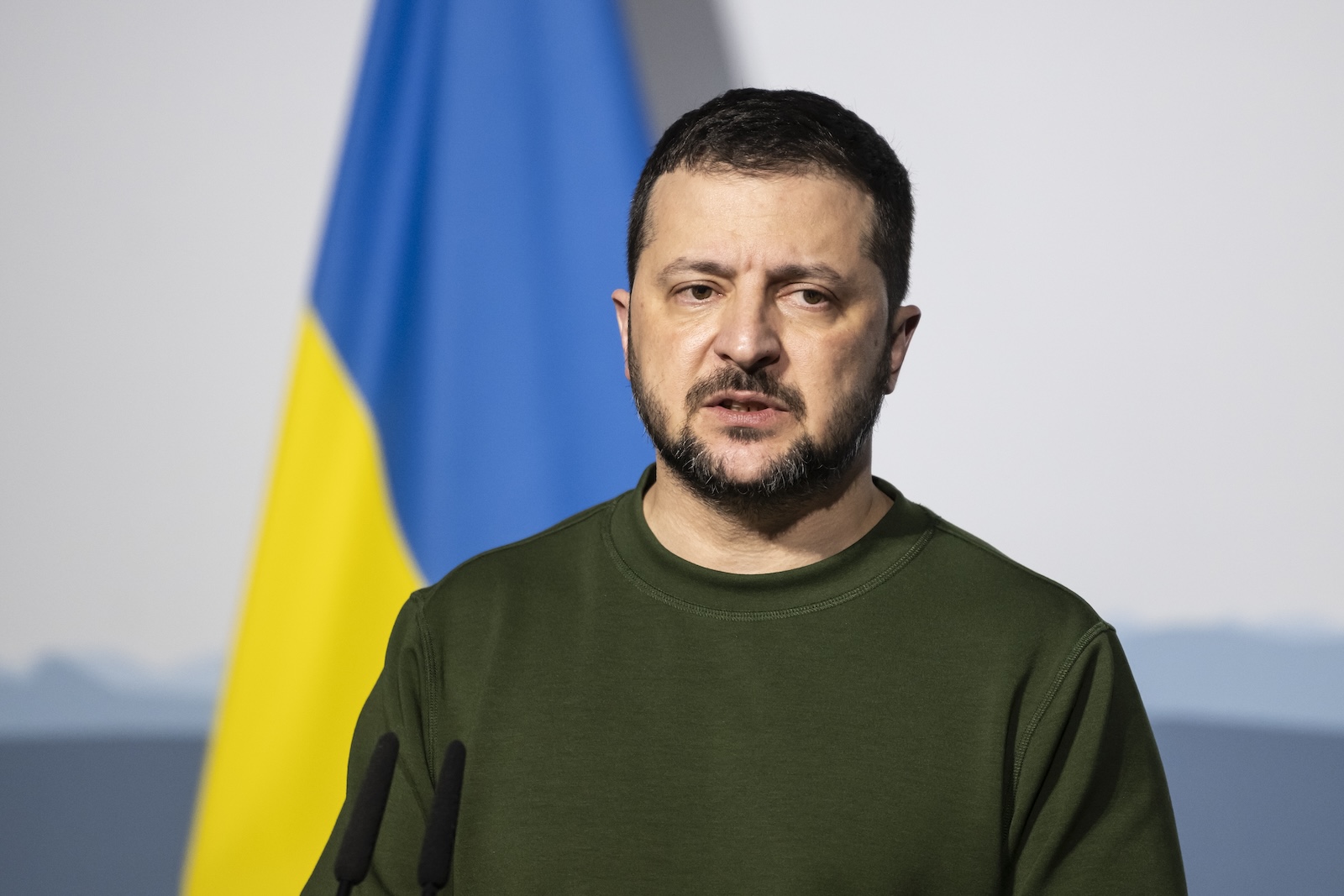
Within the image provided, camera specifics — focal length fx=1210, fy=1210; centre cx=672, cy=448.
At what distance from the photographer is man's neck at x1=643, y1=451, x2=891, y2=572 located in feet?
3.86

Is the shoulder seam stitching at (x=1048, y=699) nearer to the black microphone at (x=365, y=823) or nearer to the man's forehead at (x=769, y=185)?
the man's forehead at (x=769, y=185)

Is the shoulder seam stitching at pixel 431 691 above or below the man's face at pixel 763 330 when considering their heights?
below

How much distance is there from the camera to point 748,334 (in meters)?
1.08

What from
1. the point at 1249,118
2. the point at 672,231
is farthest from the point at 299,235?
the point at 1249,118

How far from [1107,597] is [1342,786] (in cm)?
47

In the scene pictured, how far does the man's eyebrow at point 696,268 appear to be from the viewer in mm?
1116

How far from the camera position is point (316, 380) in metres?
1.85

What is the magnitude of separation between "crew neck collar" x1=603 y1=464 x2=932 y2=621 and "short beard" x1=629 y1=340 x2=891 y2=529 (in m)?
0.06

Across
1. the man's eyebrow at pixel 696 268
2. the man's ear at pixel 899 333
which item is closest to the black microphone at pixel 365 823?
the man's eyebrow at pixel 696 268

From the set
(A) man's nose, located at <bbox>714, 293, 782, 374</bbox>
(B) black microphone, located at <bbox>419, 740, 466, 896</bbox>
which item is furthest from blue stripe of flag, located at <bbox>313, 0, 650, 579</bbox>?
(B) black microphone, located at <bbox>419, 740, 466, 896</bbox>

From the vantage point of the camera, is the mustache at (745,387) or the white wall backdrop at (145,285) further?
the white wall backdrop at (145,285)

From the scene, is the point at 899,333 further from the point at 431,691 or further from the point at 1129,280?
the point at 1129,280

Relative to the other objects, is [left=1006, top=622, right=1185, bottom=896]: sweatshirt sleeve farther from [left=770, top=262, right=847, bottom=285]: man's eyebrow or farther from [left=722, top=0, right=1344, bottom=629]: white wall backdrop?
[left=722, top=0, right=1344, bottom=629]: white wall backdrop

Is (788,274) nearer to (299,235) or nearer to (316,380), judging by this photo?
(316,380)
